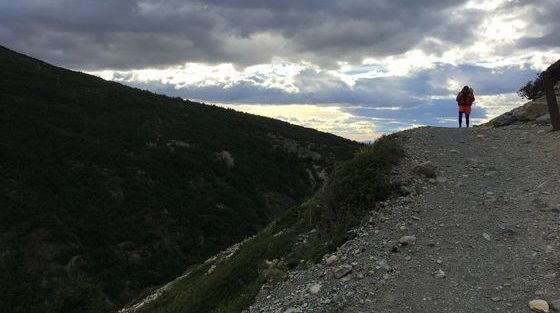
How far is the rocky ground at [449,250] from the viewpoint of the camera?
7.51 m

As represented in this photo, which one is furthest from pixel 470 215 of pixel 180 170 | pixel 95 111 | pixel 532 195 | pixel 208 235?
pixel 95 111

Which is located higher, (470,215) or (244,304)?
(470,215)

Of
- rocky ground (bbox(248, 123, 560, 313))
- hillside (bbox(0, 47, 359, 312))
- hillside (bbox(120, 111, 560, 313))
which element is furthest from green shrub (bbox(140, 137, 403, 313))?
hillside (bbox(0, 47, 359, 312))

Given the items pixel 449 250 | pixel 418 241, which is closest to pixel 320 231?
pixel 418 241

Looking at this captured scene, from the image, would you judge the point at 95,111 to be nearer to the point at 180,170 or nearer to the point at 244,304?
the point at 180,170

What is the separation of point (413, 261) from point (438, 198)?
8.89 ft

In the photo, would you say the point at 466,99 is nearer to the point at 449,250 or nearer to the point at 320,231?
the point at 320,231

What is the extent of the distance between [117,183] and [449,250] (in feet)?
145

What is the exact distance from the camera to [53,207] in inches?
1610

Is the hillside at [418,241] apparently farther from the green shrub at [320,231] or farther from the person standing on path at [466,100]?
the person standing on path at [466,100]

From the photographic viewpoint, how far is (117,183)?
1906 inches

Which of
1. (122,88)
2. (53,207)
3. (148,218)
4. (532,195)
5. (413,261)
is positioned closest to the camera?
(413,261)

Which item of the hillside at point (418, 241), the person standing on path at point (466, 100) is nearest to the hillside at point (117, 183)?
the hillside at point (418, 241)

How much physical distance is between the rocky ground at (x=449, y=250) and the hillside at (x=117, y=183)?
20746 millimetres
